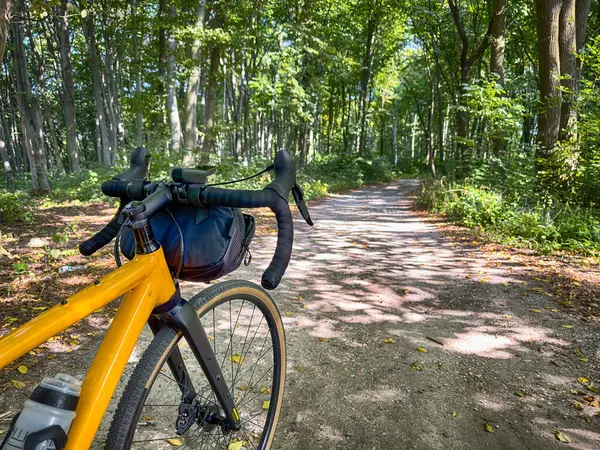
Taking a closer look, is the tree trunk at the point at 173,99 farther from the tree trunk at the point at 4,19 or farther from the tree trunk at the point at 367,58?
the tree trunk at the point at 367,58

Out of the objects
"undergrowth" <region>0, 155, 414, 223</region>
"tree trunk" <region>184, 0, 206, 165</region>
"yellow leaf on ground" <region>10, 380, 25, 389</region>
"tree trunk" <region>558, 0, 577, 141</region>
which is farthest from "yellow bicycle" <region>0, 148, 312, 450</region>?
"tree trunk" <region>184, 0, 206, 165</region>

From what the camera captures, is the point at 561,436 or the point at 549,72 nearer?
the point at 561,436

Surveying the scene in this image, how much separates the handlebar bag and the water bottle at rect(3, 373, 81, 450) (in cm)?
52

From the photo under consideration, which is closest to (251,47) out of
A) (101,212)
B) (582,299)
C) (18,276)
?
(101,212)

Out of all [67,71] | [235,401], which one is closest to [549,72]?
[235,401]

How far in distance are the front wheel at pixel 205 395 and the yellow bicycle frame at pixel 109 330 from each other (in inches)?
6.3

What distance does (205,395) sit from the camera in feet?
5.81

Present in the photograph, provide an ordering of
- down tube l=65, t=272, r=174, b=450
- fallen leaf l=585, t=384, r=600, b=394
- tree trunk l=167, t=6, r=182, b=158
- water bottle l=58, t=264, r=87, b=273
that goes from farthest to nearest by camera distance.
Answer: tree trunk l=167, t=6, r=182, b=158, water bottle l=58, t=264, r=87, b=273, fallen leaf l=585, t=384, r=600, b=394, down tube l=65, t=272, r=174, b=450

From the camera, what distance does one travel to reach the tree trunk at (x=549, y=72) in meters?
8.04

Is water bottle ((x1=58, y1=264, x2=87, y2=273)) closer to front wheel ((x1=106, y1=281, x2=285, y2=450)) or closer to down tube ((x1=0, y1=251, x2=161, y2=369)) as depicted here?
front wheel ((x1=106, y1=281, x2=285, y2=450))

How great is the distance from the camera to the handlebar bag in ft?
4.45

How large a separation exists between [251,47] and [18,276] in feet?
41.8

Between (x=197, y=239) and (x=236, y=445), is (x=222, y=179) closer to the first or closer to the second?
(x=236, y=445)

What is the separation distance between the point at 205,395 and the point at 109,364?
0.80 m
